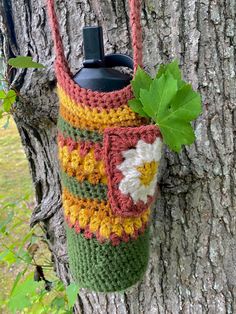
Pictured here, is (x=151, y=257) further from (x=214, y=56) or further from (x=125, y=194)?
(x=214, y=56)

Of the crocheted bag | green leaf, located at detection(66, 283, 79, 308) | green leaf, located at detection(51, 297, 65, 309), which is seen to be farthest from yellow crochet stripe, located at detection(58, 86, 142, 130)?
green leaf, located at detection(51, 297, 65, 309)

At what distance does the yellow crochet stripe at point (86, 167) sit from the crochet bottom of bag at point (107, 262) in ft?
0.32

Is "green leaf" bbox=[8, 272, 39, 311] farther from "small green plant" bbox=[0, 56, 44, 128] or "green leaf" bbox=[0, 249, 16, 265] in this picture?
"small green plant" bbox=[0, 56, 44, 128]

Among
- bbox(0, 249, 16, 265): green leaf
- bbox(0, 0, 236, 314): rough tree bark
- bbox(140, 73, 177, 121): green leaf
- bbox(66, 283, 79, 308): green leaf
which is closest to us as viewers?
bbox(140, 73, 177, 121): green leaf

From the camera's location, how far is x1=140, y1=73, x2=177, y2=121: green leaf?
61 centimetres

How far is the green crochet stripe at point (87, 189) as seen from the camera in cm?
65

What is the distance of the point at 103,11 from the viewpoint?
75 cm

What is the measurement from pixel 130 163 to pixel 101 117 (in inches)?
3.0

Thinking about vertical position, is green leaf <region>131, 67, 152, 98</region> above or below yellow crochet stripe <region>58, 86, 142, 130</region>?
above

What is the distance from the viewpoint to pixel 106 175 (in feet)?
2.11

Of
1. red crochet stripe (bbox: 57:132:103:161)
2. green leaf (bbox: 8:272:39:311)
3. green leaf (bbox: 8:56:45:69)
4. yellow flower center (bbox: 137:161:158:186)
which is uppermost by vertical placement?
green leaf (bbox: 8:56:45:69)

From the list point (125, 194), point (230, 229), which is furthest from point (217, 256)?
point (125, 194)

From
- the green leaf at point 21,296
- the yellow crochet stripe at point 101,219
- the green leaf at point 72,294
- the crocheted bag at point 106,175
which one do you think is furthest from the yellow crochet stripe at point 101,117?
the green leaf at point 21,296

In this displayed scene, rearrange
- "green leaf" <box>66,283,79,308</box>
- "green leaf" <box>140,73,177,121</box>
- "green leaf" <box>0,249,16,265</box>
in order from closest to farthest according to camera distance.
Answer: "green leaf" <box>140,73,177,121</box> → "green leaf" <box>66,283,79,308</box> → "green leaf" <box>0,249,16,265</box>
